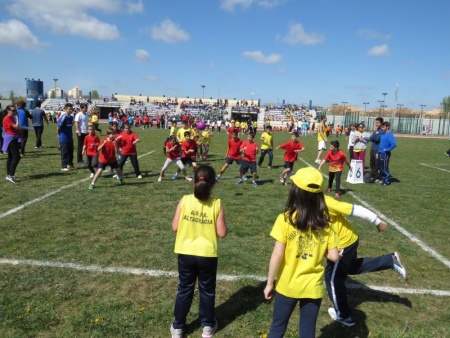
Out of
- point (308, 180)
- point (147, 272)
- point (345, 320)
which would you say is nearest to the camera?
point (308, 180)

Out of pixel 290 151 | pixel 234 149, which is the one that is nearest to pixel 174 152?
pixel 234 149

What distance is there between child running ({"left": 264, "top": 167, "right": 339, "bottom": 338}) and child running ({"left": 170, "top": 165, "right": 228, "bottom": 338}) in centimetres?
78

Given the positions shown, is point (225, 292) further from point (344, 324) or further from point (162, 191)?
point (162, 191)

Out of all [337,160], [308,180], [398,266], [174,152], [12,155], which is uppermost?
[308,180]

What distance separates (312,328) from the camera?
113 inches

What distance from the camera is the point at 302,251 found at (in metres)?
2.88

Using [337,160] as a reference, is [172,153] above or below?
below

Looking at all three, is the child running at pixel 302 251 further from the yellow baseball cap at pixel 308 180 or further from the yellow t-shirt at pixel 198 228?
the yellow t-shirt at pixel 198 228

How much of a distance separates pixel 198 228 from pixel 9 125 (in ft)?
27.5

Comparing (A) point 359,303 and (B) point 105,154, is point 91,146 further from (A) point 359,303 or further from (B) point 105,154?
(A) point 359,303

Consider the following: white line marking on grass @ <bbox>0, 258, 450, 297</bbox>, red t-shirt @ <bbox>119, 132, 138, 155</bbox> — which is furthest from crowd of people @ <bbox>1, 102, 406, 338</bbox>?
red t-shirt @ <bbox>119, 132, 138, 155</bbox>

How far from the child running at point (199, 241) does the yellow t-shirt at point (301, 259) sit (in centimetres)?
80

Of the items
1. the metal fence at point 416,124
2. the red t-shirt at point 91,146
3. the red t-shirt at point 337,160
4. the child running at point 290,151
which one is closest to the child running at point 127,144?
the red t-shirt at point 91,146

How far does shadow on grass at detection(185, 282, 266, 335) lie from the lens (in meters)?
3.84
